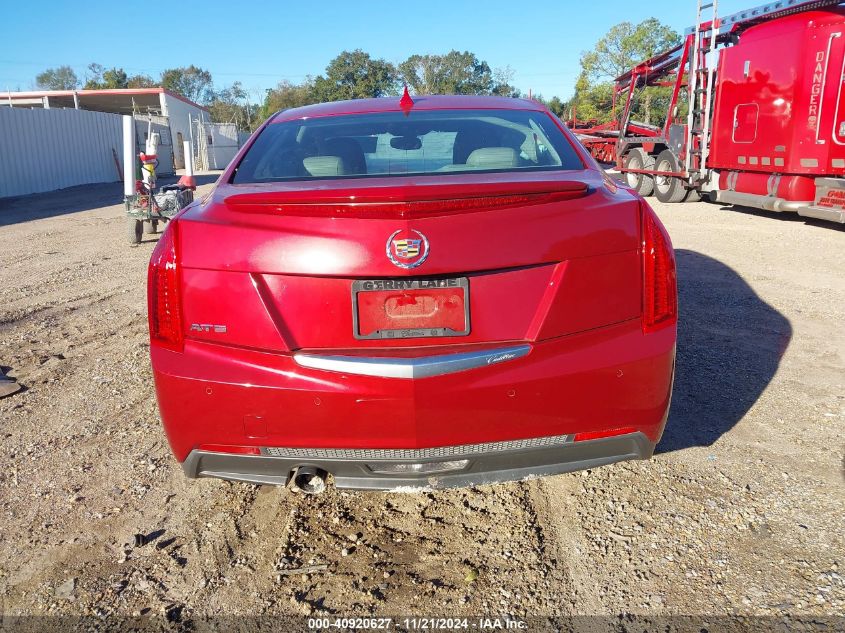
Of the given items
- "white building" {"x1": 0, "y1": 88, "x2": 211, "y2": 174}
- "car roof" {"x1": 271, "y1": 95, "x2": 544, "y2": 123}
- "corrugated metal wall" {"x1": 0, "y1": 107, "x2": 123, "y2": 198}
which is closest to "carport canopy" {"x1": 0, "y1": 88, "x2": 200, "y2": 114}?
"white building" {"x1": 0, "y1": 88, "x2": 211, "y2": 174}

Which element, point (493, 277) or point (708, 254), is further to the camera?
point (708, 254)

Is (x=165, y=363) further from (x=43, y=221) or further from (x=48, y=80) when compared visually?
(x=48, y=80)

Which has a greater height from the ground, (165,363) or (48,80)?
(48,80)

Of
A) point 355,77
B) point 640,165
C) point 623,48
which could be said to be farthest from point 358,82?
point 640,165

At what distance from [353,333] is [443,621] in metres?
0.98

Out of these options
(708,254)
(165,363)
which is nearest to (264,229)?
(165,363)

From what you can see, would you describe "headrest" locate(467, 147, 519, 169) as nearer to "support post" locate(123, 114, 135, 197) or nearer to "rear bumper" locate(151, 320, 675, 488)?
"rear bumper" locate(151, 320, 675, 488)

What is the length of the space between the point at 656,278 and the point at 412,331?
878 millimetres

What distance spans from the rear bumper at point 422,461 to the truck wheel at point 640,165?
14480 millimetres

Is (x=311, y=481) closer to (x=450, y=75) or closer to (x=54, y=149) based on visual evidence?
(x=54, y=149)

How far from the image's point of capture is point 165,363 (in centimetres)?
234

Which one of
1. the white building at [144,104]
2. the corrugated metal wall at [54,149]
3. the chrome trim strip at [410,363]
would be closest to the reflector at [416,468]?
the chrome trim strip at [410,363]

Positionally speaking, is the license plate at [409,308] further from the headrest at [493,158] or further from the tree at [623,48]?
the tree at [623,48]

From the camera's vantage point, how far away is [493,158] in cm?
293
